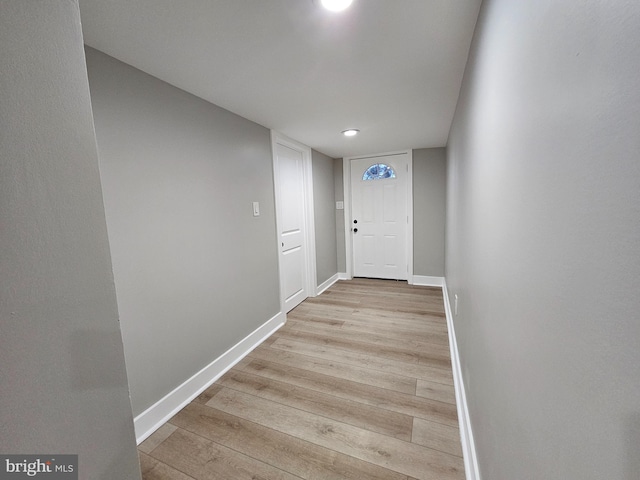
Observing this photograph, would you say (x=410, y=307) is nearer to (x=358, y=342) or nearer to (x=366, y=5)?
(x=358, y=342)

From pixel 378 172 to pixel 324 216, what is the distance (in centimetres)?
112

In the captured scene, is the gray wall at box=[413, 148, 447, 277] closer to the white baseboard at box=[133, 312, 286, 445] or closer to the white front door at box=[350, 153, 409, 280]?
the white front door at box=[350, 153, 409, 280]

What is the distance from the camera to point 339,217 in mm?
4570

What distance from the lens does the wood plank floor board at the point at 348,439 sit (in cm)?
132

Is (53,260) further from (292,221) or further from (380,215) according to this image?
(380,215)

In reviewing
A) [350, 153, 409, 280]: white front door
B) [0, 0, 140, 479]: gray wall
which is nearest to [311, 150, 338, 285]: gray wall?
[350, 153, 409, 280]: white front door

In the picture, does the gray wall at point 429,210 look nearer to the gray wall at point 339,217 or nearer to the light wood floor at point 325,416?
the gray wall at point 339,217

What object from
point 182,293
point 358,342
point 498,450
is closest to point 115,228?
point 182,293

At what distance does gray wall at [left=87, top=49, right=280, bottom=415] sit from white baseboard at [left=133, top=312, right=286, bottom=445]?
0.14 ft

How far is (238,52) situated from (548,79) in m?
1.42

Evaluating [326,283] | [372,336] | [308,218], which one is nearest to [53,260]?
[372,336]

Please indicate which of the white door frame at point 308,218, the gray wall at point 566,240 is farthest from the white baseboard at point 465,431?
the white door frame at point 308,218

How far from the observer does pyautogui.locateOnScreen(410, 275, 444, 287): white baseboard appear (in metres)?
4.10

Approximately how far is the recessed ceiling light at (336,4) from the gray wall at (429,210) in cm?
316
